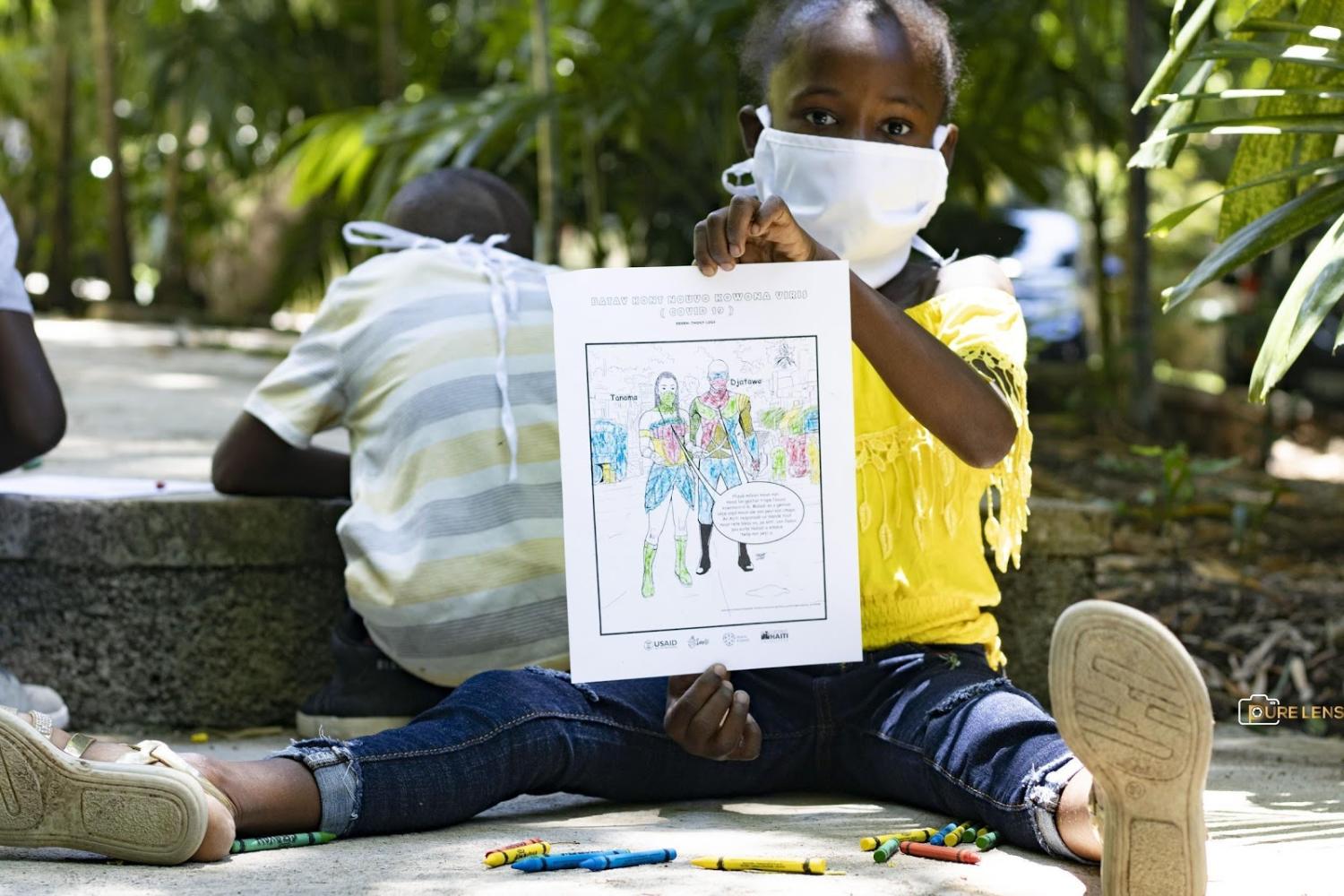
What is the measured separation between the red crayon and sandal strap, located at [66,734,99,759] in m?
0.96

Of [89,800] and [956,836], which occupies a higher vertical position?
[89,800]

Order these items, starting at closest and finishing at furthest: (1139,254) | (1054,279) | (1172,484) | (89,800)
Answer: (89,800) → (1172,484) → (1139,254) → (1054,279)

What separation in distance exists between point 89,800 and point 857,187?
122 cm

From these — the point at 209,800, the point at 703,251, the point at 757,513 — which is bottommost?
the point at 209,800

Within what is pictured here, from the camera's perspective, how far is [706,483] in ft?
6.46

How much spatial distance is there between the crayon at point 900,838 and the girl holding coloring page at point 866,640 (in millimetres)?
76

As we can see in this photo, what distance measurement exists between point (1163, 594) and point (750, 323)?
1.90m

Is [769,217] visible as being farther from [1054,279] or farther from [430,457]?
[1054,279]

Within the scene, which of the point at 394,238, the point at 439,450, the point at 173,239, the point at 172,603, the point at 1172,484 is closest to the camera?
the point at 439,450

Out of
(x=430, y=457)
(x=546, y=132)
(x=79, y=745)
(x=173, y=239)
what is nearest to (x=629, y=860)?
(x=79, y=745)

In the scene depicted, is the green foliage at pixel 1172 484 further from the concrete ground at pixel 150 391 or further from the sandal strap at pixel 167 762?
the sandal strap at pixel 167 762

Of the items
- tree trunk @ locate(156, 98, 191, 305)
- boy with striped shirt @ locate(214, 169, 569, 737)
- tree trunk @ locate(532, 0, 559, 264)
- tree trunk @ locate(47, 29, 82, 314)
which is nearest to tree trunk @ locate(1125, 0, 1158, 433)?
tree trunk @ locate(532, 0, 559, 264)

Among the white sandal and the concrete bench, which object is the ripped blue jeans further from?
the concrete bench

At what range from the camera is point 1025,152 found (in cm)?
520
